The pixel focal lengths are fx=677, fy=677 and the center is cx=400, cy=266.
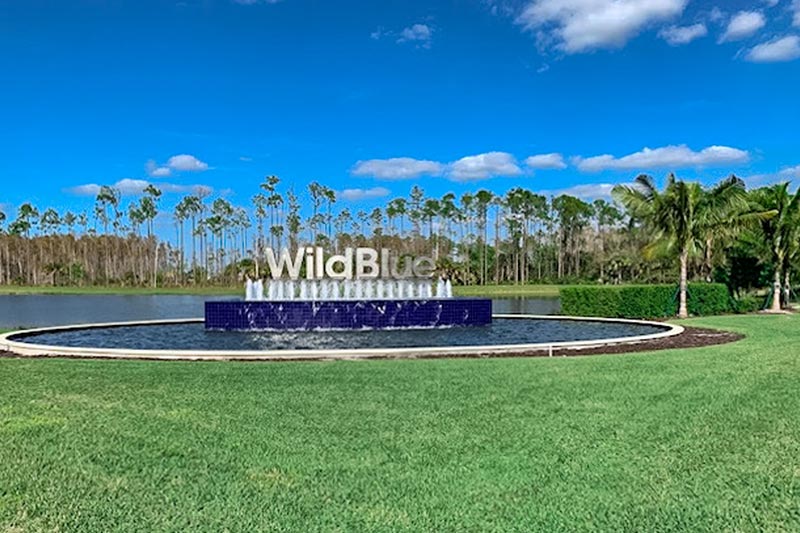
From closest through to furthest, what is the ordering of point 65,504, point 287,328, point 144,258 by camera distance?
point 65,504 → point 287,328 → point 144,258

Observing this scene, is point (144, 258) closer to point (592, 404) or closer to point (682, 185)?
point (682, 185)

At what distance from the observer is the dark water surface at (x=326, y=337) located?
1380 cm

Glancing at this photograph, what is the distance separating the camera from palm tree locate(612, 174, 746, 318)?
21906 millimetres

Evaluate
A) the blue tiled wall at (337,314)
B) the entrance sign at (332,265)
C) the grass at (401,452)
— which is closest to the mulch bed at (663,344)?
the grass at (401,452)

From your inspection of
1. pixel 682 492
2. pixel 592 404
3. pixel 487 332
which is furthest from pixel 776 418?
pixel 487 332

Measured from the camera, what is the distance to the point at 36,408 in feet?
19.0

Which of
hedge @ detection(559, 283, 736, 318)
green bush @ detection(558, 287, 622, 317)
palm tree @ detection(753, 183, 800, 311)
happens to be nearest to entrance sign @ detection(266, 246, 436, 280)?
green bush @ detection(558, 287, 622, 317)

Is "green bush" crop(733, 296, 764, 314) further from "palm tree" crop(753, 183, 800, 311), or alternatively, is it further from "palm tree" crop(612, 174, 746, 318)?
"palm tree" crop(612, 174, 746, 318)

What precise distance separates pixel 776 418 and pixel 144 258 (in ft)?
294

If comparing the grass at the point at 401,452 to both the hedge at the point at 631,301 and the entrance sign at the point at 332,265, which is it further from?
the hedge at the point at 631,301

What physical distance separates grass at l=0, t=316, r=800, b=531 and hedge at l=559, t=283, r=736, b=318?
49.2 ft

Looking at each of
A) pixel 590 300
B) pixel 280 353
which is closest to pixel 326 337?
pixel 280 353

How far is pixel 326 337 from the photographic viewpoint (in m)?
16.0

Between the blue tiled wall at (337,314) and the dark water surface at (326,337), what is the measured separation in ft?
2.84
